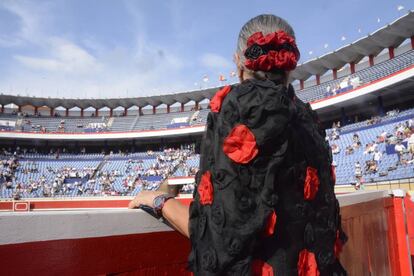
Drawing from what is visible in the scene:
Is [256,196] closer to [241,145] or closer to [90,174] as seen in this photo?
[241,145]

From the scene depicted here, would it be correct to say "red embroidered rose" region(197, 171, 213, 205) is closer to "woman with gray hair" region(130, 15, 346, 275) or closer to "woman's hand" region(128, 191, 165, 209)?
"woman with gray hair" region(130, 15, 346, 275)

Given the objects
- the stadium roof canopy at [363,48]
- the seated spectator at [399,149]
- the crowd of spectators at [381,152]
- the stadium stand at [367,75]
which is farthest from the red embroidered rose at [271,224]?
the stadium stand at [367,75]

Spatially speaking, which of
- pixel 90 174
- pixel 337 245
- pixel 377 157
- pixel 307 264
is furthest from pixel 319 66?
pixel 307 264

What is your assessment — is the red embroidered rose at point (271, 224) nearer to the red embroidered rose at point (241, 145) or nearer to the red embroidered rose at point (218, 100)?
the red embroidered rose at point (241, 145)

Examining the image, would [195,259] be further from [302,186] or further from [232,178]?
[302,186]

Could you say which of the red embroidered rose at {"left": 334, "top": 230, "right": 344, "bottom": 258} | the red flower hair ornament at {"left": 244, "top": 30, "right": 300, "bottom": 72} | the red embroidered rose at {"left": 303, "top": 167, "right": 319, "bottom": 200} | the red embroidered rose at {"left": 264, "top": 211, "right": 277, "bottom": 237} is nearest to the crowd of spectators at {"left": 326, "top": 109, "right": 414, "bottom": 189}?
the red embroidered rose at {"left": 334, "top": 230, "right": 344, "bottom": 258}

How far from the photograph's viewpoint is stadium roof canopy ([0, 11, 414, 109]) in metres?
19.8

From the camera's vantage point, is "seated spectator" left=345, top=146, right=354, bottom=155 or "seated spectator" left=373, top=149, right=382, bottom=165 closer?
"seated spectator" left=373, top=149, right=382, bottom=165

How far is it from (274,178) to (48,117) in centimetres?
3589

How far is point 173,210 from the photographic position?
4.22 ft

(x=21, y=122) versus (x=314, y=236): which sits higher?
(x=21, y=122)

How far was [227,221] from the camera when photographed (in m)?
1.07

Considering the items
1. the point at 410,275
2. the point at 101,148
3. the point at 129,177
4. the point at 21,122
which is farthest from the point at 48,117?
the point at 410,275

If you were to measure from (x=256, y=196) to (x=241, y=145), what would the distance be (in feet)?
0.54
